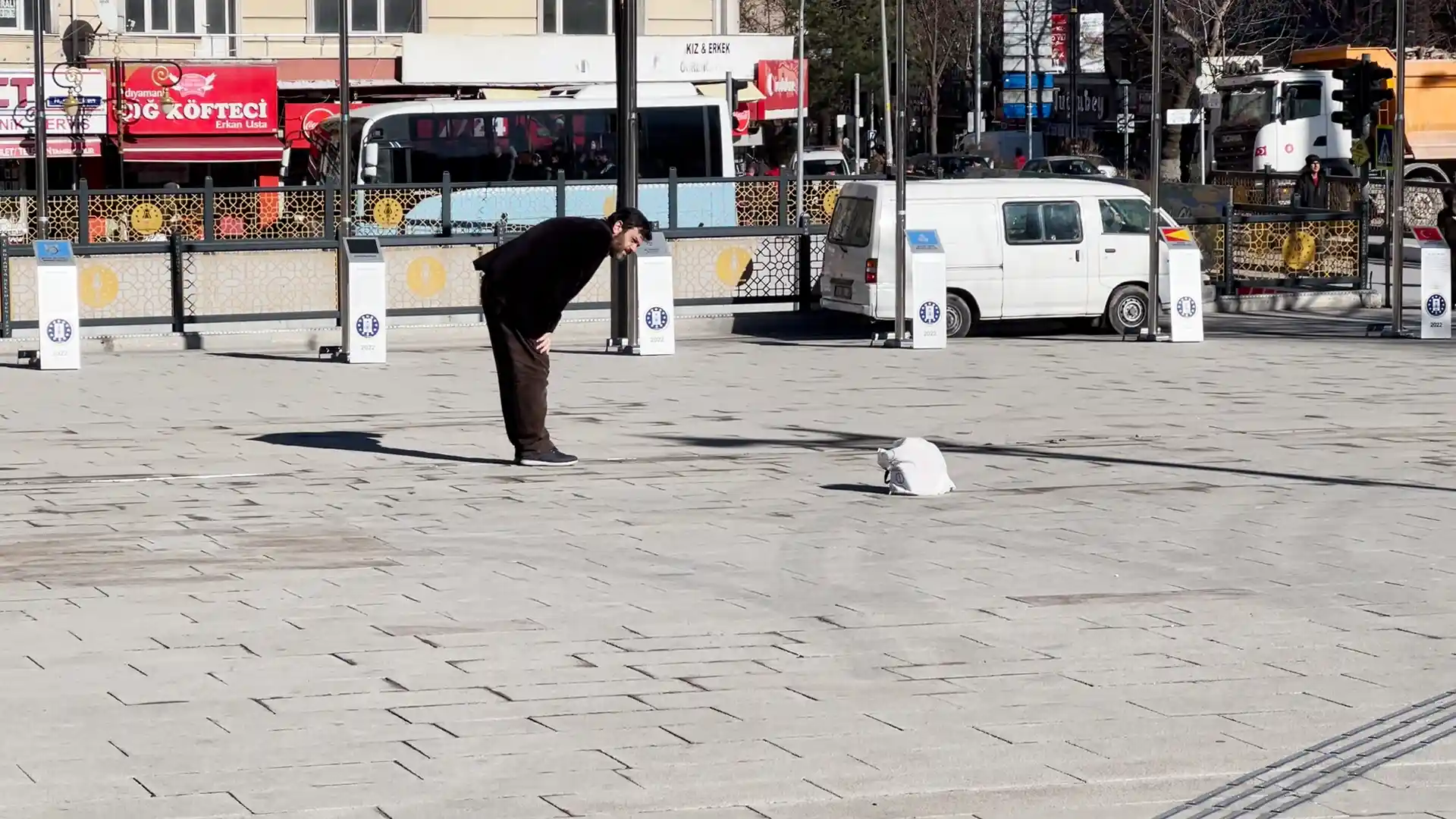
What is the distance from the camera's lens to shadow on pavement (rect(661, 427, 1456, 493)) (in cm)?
1129

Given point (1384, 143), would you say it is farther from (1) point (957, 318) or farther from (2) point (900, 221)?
(2) point (900, 221)

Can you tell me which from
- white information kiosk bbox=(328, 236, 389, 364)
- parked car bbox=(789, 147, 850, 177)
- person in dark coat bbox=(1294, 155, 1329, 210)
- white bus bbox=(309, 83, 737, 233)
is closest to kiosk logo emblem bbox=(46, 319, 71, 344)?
white information kiosk bbox=(328, 236, 389, 364)

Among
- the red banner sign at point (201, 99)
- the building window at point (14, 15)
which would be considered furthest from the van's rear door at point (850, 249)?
the building window at point (14, 15)

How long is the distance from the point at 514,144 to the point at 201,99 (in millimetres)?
7448

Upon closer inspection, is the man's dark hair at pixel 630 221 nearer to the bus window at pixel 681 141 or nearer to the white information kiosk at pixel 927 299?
the white information kiosk at pixel 927 299

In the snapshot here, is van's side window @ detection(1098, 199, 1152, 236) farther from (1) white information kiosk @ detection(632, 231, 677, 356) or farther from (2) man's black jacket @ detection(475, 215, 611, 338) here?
(2) man's black jacket @ detection(475, 215, 611, 338)

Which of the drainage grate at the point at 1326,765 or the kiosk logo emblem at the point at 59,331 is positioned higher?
the kiosk logo emblem at the point at 59,331

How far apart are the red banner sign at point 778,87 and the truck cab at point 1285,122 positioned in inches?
383

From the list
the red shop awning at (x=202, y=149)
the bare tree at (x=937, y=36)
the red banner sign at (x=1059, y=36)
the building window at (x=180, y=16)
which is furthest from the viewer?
the bare tree at (x=937, y=36)

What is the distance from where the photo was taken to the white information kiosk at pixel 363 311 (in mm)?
17969

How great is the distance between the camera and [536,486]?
11211 millimetres

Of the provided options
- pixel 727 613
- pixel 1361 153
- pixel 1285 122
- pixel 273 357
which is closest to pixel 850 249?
pixel 273 357

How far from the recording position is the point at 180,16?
40000 millimetres

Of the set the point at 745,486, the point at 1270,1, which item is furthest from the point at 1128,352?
the point at 1270,1
